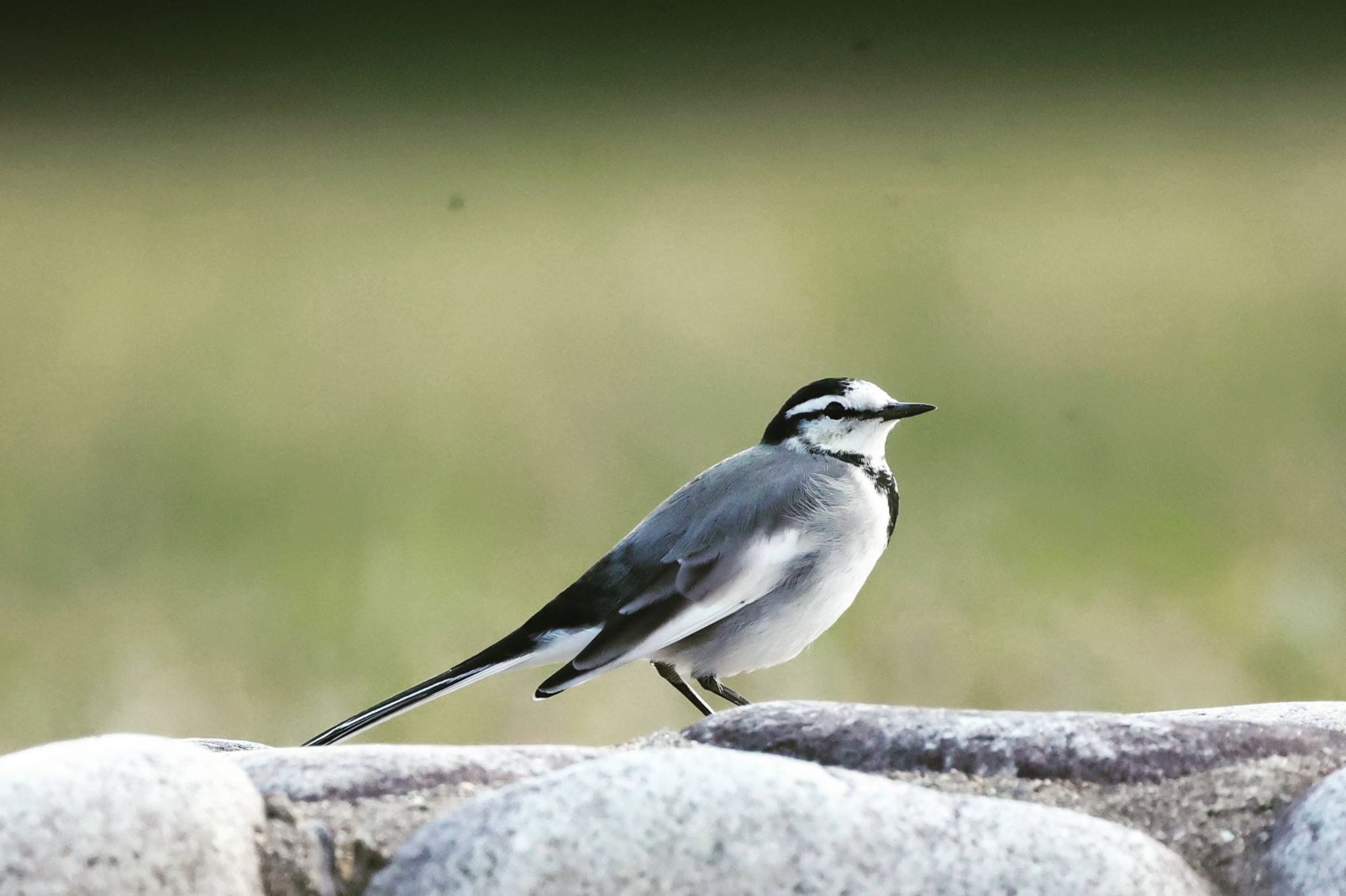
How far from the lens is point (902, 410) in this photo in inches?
159

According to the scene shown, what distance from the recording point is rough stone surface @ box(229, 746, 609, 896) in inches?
83.5

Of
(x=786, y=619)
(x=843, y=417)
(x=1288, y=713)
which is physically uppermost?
(x=843, y=417)

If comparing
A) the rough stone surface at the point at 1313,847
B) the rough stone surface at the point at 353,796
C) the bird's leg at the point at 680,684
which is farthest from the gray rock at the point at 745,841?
the bird's leg at the point at 680,684

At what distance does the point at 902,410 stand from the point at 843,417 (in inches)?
7.5

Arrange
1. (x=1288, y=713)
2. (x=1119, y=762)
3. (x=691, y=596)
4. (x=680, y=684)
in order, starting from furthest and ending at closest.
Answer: (x=680, y=684)
(x=691, y=596)
(x=1288, y=713)
(x=1119, y=762)

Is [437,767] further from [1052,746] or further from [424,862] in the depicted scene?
[1052,746]

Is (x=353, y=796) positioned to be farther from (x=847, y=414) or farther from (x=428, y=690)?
(x=847, y=414)

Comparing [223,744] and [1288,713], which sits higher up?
[223,744]

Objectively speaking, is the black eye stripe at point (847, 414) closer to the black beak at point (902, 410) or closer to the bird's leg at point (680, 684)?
the black beak at point (902, 410)

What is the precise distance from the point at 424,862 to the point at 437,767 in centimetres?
31

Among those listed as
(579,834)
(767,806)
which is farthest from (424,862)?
(767,806)

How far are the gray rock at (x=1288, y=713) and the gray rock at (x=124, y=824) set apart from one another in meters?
1.94

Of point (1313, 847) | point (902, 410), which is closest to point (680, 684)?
point (902, 410)

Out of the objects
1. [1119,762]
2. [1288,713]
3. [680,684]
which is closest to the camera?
[1119,762]
